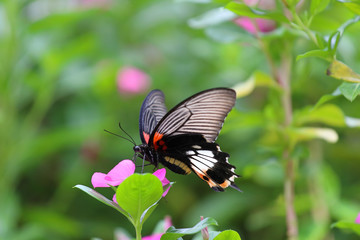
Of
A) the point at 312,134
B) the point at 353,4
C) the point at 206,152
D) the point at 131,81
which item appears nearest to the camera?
the point at 353,4

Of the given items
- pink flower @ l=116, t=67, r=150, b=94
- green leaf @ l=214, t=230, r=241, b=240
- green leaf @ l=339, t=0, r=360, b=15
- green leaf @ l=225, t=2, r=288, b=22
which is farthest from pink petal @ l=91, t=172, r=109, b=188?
pink flower @ l=116, t=67, r=150, b=94

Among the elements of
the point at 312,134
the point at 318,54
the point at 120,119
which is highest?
the point at 318,54

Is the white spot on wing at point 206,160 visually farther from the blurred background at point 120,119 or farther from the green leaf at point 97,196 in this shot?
the blurred background at point 120,119

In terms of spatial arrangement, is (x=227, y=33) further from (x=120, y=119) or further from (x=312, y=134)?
(x=120, y=119)

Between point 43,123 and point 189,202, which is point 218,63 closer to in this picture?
point 189,202

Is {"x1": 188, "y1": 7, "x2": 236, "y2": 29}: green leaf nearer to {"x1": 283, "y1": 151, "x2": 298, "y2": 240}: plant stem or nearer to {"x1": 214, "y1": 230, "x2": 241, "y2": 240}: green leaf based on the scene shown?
{"x1": 283, "y1": 151, "x2": 298, "y2": 240}: plant stem

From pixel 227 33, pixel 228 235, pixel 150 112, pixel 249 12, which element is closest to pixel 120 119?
pixel 227 33
